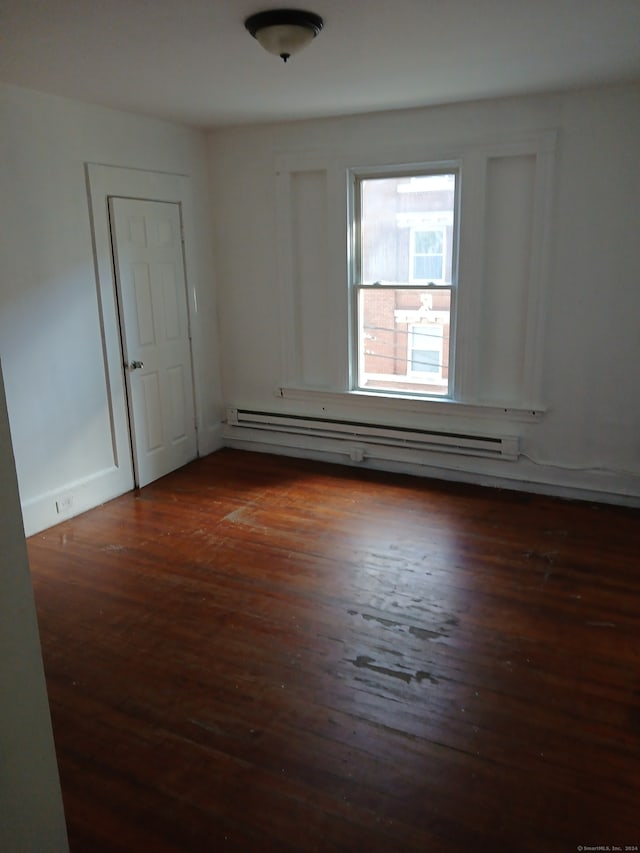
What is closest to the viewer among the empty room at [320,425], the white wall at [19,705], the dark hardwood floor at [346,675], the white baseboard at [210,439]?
the white wall at [19,705]

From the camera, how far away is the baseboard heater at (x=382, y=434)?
4.53m

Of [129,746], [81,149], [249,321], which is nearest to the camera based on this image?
[129,746]

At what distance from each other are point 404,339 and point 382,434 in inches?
29.7

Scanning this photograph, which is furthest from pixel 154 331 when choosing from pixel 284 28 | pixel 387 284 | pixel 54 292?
pixel 284 28

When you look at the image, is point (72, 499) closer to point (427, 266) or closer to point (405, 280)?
point (405, 280)

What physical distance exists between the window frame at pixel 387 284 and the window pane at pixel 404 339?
0.03 meters

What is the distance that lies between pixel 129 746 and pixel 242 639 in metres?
0.71

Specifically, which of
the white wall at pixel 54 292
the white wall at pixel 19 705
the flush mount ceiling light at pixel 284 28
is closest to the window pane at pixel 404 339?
the white wall at pixel 54 292

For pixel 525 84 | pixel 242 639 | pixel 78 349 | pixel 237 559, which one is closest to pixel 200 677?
pixel 242 639

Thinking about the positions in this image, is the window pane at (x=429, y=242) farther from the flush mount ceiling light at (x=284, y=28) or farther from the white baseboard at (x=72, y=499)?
the white baseboard at (x=72, y=499)

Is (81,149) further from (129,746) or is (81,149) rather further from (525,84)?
(129,746)

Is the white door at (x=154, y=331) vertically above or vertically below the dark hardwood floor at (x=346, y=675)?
above

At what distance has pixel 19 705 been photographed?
40.6 inches

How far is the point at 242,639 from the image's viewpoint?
9.37ft
